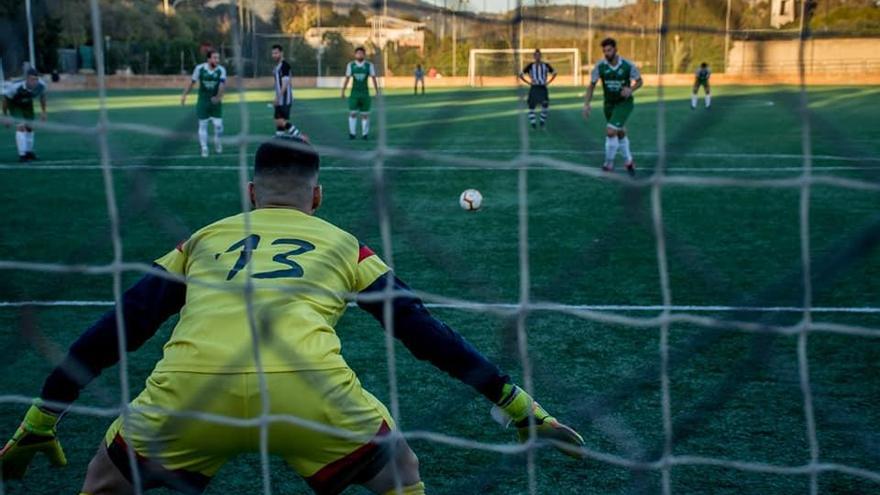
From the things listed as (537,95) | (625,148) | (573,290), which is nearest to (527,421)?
(573,290)

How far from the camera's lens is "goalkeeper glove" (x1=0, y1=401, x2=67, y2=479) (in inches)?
102

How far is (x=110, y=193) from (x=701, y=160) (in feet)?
37.3

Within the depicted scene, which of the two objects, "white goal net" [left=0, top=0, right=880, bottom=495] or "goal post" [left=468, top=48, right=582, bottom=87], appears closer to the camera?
"white goal net" [left=0, top=0, right=880, bottom=495]

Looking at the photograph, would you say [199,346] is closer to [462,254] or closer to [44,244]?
[462,254]

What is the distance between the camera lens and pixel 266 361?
229 centimetres

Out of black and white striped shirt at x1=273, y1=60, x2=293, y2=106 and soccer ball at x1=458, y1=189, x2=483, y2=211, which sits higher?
black and white striped shirt at x1=273, y1=60, x2=293, y2=106

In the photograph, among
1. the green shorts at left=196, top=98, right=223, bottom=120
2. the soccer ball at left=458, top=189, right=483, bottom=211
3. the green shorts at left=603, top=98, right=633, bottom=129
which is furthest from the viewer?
the green shorts at left=196, top=98, right=223, bottom=120

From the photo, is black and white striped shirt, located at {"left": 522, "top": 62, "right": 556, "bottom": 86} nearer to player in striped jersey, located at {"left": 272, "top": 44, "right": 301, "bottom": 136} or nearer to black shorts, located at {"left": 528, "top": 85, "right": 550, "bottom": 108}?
black shorts, located at {"left": 528, "top": 85, "right": 550, "bottom": 108}

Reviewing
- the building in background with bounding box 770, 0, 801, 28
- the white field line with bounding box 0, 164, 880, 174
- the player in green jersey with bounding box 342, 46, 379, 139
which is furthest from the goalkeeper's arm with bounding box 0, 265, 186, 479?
the player in green jersey with bounding box 342, 46, 379, 139

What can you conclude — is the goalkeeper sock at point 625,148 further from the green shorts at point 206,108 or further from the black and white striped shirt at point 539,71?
the black and white striped shirt at point 539,71

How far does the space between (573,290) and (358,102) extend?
12265 mm

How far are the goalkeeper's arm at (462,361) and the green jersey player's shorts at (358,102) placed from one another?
597 inches

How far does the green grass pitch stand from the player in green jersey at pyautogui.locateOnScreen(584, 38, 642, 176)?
0.93 metres

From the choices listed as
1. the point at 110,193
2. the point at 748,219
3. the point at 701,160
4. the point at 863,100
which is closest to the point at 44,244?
the point at 110,193
